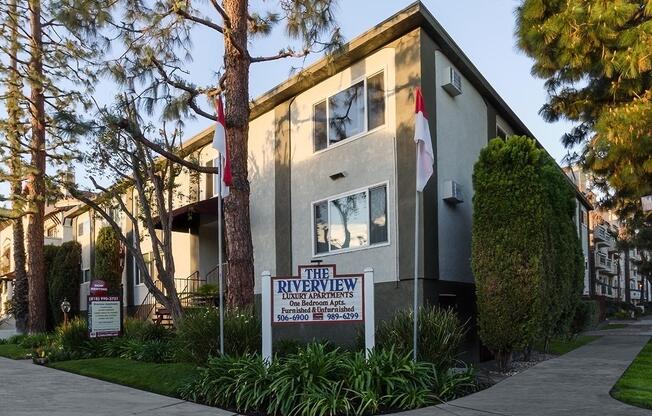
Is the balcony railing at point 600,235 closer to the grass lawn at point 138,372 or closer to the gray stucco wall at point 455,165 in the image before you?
the gray stucco wall at point 455,165

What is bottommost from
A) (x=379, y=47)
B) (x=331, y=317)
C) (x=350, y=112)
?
(x=331, y=317)

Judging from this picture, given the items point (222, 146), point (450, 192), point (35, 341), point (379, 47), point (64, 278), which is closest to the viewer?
point (222, 146)

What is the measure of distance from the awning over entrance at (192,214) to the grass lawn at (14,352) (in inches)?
206

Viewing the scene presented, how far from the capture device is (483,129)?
1664 cm

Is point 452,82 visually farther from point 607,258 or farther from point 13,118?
point 607,258

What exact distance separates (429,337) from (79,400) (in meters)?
5.41

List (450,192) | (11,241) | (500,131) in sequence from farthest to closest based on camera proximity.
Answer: (11,241)
(500,131)
(450,192)

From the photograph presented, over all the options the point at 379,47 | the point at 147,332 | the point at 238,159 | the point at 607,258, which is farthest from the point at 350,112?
the point at 607,258

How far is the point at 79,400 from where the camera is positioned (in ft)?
31.4

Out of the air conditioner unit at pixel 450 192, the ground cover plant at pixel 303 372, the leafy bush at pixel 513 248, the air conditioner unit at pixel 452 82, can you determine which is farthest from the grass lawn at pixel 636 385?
the air conditioner unit at pixel 452 82

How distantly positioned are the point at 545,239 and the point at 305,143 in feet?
21.9

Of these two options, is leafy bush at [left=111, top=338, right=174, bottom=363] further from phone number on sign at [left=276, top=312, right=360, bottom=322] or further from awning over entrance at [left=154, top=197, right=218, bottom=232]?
awning over entrance at [left=154, top=197, right=218, bottom=232]

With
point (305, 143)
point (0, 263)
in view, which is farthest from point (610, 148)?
point (0, 263)

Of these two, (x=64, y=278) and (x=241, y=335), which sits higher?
(x=64, y=278)
